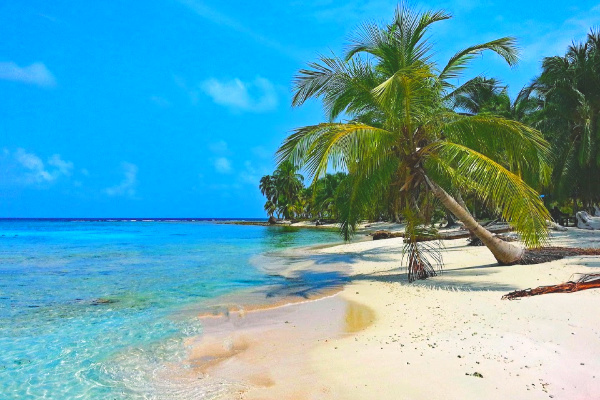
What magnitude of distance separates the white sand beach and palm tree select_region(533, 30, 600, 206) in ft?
54.2

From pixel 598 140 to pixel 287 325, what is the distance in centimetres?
2254

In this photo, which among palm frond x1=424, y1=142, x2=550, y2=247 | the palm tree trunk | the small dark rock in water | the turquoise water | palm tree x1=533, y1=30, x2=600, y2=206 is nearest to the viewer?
the turquoise water

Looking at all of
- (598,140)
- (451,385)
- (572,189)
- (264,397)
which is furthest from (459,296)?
(572,189)

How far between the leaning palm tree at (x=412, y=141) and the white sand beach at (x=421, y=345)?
1.75 metres

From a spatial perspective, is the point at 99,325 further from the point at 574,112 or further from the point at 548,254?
the point at 574,112

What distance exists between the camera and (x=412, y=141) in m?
8.95

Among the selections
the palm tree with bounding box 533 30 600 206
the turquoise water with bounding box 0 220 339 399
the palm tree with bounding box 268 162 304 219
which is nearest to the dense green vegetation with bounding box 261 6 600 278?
the turquoise water with bounding box 0 220 339 399

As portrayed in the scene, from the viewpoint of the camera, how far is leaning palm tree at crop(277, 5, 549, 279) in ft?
25.3

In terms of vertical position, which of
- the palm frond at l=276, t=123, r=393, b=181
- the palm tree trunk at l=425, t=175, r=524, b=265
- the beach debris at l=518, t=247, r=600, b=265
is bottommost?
the beach debris at l=518, t=247, r=600, b=265

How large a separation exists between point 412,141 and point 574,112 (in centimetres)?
1877

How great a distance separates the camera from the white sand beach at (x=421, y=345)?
3.58 m

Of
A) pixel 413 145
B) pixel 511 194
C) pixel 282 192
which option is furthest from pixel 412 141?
pixel 282 192

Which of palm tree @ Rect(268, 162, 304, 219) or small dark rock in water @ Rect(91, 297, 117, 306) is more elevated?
palm tree @ Rect(268, 162, 304, 219)

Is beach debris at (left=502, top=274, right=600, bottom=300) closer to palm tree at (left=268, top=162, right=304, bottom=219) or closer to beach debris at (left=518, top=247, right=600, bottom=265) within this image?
beach debris at (left=518, top=247, right=600, bottom=265)
